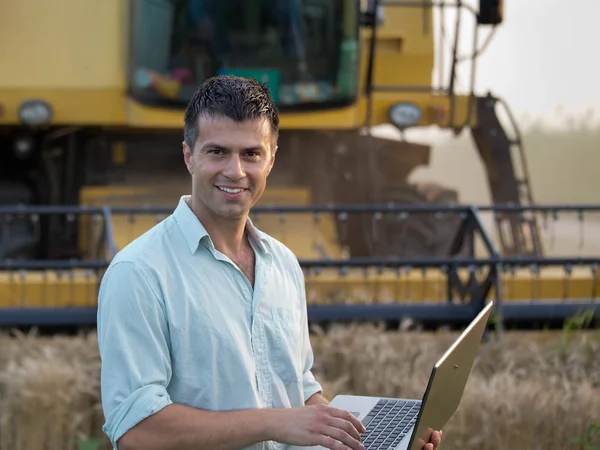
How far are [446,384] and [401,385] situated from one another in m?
2.22

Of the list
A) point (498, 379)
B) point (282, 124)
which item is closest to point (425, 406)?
point (498, 379)

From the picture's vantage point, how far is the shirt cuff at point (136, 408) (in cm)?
170

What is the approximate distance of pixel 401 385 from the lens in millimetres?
4039

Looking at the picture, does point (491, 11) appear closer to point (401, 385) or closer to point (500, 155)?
point (500, 155)

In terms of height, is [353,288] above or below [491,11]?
below

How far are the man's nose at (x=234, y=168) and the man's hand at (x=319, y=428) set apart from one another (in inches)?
15.2

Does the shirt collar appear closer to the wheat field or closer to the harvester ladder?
the wheat field

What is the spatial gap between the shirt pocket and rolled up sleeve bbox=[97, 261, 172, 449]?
0.23 m

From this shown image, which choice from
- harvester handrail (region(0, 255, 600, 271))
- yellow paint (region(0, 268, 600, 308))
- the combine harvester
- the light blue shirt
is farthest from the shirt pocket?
the combine harvester

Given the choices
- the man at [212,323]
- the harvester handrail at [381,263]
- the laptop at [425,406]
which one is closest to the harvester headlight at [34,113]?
the harvester handrail at [381,263]

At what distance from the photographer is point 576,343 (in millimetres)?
4672

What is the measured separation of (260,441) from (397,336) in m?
2.99

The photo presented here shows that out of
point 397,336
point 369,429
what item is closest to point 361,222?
point 397,336

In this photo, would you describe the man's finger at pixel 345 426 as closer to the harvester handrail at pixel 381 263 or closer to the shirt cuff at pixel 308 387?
the shirt cuff at pixel 308 387
